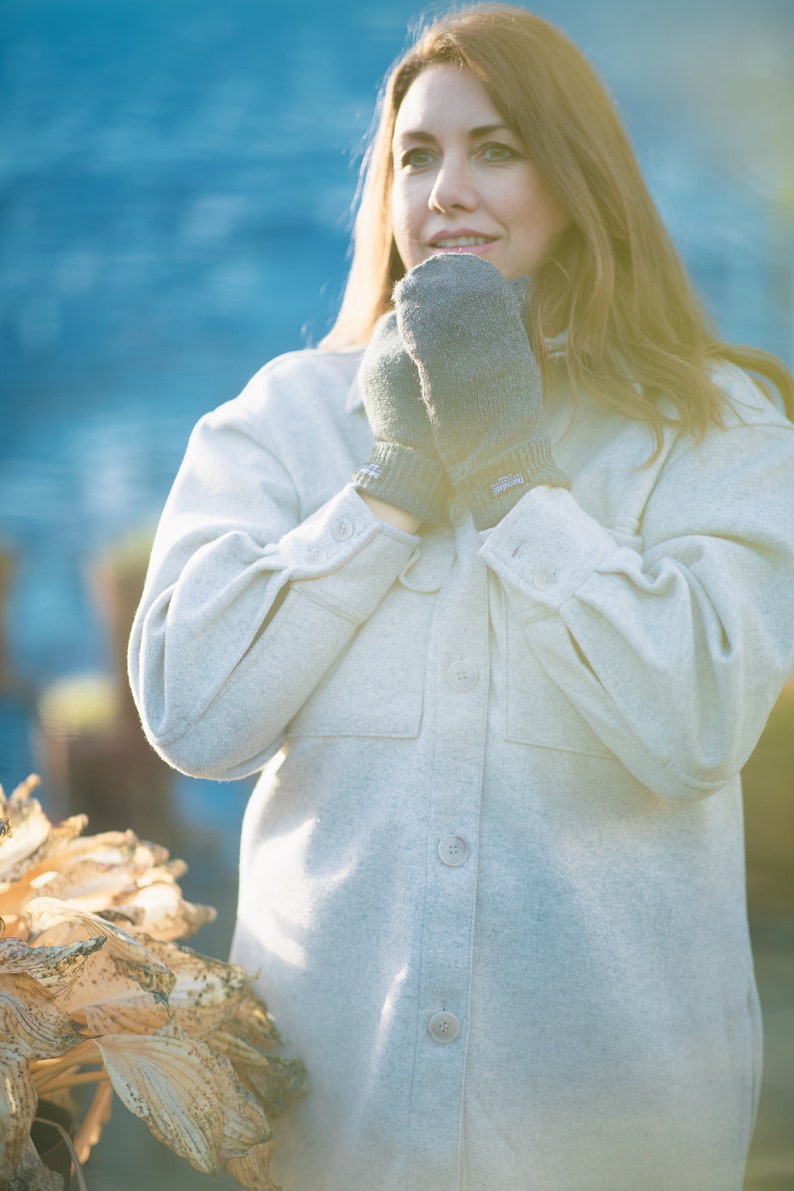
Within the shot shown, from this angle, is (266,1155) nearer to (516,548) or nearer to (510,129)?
(516,548)

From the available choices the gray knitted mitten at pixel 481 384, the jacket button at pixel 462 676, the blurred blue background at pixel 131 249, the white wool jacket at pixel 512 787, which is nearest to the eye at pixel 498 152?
the gray knitted mitten at pixel 481 384

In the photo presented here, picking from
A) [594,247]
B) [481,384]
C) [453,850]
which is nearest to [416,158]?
[594,247]

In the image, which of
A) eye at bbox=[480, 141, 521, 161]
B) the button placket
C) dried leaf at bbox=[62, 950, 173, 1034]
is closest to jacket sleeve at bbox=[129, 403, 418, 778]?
the button placket

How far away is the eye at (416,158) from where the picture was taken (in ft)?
3.67

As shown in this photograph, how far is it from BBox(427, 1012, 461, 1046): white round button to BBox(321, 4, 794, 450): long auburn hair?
565 millimetres

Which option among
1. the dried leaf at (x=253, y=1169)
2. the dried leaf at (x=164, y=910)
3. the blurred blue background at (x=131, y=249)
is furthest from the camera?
the blurred blue background at (x=131, y=249)

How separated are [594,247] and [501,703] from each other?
475mm

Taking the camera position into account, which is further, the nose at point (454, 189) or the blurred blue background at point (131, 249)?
the blurred blue background at point (131, 249)

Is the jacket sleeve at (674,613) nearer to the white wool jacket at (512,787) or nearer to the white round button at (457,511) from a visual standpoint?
the white wool jacket at (512,787)

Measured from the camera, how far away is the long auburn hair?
1050 millimetres

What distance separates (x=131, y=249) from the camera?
1.78 m

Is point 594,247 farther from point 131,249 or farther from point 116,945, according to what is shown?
point 131,249

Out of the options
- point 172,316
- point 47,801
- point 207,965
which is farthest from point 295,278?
point 207,965

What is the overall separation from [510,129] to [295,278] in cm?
77
